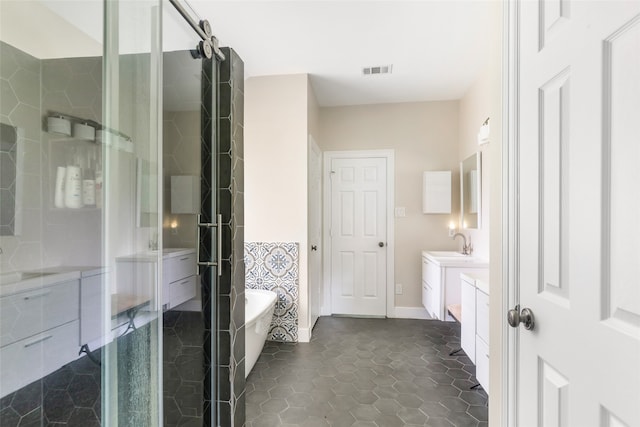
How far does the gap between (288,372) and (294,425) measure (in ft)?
2.01

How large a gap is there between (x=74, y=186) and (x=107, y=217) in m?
0.26

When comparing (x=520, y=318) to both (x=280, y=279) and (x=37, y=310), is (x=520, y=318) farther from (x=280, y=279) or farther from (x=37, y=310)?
(x=280, y=279)

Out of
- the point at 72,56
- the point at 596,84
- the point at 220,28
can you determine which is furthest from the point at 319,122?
the point at 596,84

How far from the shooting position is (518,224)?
40.4 inches

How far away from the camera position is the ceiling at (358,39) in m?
2.07

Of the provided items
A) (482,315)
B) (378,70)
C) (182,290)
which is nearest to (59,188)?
(182,290)

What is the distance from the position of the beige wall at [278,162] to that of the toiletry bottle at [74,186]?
1911 millimetres

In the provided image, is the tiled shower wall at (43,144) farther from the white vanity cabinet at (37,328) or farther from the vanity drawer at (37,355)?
the vanity drawer at (37,355)

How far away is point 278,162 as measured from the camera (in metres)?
3.07

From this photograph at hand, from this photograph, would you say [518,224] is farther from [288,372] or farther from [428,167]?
[428,167]

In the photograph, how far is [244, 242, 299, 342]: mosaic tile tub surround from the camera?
2.99 meters

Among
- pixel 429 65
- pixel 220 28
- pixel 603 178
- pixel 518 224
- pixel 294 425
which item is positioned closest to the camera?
pixel 603 178

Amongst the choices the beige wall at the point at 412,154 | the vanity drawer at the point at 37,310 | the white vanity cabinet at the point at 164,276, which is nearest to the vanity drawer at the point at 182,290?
the white vanity cabinet at the point at 164,276

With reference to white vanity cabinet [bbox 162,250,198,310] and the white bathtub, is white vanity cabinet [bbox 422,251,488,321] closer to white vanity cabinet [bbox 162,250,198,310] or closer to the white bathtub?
the white bathtub
